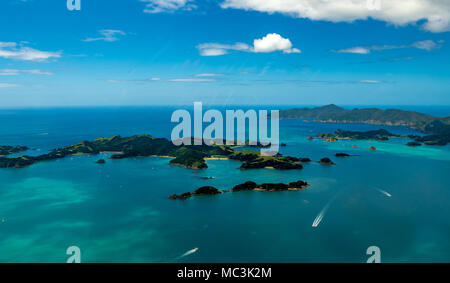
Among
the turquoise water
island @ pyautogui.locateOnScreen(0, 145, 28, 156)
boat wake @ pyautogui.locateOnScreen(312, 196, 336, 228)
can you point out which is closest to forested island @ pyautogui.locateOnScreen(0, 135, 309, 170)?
the turquoise water

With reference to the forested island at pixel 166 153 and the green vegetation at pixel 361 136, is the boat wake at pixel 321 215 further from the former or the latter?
the green vegetation at pixel 361 136

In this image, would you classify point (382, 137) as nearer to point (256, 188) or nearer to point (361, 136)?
point (361, 136)

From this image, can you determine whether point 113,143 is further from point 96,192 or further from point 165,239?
point 165,239

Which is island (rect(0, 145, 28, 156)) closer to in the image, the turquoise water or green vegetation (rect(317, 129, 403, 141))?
the turquoise water

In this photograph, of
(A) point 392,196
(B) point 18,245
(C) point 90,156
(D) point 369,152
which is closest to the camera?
(B) point 18,245

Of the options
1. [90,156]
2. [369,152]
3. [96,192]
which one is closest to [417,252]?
[96,192]
